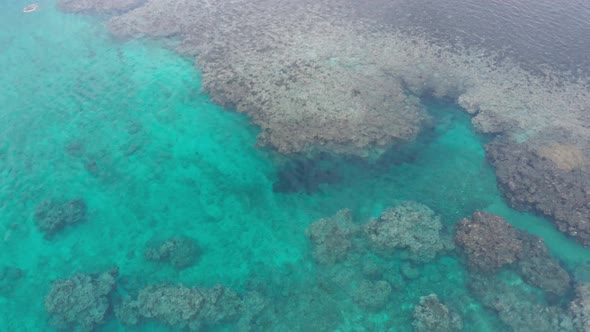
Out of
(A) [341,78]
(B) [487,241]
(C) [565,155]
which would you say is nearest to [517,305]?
(B) [487,241]

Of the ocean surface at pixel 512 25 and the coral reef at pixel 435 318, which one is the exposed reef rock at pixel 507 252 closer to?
the coral reef at pixel 435 318

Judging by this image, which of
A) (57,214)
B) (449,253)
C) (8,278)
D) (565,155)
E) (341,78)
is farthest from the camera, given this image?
(341,78)

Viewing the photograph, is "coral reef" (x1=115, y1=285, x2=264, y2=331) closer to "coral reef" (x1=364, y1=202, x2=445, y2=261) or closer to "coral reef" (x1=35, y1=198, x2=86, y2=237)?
"coral reef" (x1=35, y1=198, x2=86, y2=237)

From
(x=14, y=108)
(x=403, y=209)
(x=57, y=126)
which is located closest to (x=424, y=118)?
(x=403, y=209)

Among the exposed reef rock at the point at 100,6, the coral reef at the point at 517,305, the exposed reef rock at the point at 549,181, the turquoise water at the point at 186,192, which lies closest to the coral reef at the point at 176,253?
the turquoise water at the point at 186,192

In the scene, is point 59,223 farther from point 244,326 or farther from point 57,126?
point 244,326

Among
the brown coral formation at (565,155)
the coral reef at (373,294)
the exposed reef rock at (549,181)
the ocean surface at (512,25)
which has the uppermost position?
the ocean surface at (512,25)

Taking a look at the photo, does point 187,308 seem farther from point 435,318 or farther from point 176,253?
point 435,318
